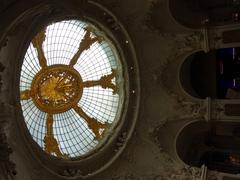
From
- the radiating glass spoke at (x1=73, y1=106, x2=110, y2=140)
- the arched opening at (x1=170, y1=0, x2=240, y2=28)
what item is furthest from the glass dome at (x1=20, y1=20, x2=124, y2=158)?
the arched opening at (x1=170, y1=0, x2=240, y2=28)

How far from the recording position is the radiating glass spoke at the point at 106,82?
20.8 meters

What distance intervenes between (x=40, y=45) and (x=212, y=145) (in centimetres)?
881

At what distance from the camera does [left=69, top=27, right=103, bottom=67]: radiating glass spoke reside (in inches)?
811

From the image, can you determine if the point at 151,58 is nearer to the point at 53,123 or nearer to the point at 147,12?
the point at 147,12

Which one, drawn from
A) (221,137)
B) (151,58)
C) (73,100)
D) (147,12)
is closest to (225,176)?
(221,137)

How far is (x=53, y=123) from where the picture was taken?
21.9 m

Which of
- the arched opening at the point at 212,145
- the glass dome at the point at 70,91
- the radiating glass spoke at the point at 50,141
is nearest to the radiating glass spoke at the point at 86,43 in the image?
the glass dome at the point at 70,91

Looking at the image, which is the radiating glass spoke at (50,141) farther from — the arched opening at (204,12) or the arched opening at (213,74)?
the arched opening at (204,12)

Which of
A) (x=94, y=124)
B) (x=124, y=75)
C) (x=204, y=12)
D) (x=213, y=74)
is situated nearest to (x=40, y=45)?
(x=124, y=75)

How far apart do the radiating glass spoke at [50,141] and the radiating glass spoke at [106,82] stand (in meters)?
2.34

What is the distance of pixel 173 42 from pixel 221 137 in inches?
200

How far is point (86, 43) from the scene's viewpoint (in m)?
21.7

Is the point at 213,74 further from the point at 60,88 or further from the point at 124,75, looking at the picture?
the point at 60,88

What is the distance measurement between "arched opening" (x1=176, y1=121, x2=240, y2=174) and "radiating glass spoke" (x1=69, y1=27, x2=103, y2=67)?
5667 mm
